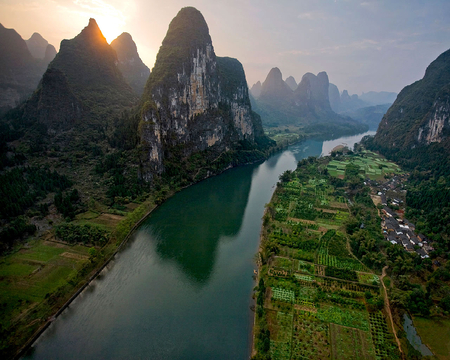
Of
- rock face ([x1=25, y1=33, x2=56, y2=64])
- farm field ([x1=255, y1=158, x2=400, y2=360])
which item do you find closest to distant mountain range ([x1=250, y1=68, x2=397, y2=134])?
rock face ([x1=25, y1=33, x2=56, y2=64])

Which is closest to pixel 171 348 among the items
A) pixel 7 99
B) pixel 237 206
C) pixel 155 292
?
pixel 155 292

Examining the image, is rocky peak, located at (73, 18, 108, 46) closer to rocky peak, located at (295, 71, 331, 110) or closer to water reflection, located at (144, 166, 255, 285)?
water reflection, located at (144, 166, 255, 285)

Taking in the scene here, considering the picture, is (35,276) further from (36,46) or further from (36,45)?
(36,45)

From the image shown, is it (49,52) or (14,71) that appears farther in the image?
(49,52)

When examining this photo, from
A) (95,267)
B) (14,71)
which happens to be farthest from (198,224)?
(14,71)

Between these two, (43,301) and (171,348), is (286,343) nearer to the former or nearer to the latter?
(171,348)

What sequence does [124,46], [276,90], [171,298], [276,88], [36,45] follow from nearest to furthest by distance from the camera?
[171,298] < [124,46] < [36,45] < [276,90] < [276,88]

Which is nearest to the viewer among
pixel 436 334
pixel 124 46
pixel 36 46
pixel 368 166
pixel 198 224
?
pixel 436 334
